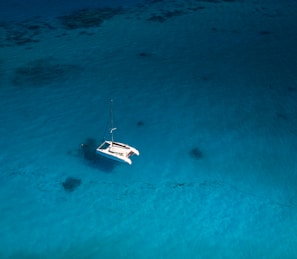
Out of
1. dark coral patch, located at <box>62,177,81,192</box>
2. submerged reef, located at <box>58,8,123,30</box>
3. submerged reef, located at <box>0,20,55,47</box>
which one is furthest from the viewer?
submerged reef, located at <box>58,8,123,30</box>

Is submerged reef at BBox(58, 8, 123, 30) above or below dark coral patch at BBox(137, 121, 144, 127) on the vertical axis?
above

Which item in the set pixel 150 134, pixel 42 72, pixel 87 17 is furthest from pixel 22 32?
pixel 150 134

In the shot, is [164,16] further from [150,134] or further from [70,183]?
[70,183]

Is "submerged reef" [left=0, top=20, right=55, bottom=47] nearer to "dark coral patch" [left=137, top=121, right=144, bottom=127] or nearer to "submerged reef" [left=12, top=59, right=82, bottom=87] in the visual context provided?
"submerged reef" [left=12, top=59, right=82, bottom=87]

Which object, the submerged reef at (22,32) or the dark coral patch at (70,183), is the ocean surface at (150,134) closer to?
the dark coral patch at (70,183)

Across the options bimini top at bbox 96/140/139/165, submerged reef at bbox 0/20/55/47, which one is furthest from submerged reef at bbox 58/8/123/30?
bimini top at bbox 96/140/139/165
